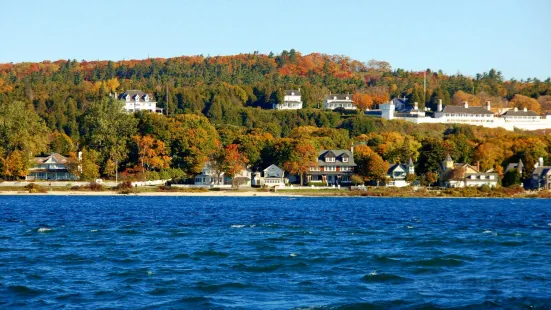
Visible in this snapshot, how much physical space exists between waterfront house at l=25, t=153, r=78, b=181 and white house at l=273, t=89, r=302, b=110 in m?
63.9

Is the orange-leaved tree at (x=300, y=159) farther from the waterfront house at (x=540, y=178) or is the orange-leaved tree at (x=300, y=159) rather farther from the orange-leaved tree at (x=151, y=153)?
the waterfront house at (x=540, y=178)

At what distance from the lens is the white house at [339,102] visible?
15950 cm

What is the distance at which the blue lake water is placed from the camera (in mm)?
23281

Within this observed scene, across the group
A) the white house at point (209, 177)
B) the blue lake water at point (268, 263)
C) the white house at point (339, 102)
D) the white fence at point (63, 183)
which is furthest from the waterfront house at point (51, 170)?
the white house at point (339, 102)

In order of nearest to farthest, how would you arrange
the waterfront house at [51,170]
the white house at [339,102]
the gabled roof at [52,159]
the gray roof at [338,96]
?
the waterfront house at [51,170], the gabled roof at [52,159], the white house at [339,102], the gray roof at [338,96]

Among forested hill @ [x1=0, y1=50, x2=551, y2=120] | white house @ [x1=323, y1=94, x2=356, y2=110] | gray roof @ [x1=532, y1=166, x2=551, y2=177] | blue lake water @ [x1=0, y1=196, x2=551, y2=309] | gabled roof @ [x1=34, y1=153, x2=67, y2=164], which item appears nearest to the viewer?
blue lake water @ [x1=0, y1=196, x2=551, y2=309]

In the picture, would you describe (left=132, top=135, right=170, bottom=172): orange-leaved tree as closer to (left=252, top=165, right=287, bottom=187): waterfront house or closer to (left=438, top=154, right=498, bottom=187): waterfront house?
(left=252, top=165, right=287, bottom=187): waterfront house

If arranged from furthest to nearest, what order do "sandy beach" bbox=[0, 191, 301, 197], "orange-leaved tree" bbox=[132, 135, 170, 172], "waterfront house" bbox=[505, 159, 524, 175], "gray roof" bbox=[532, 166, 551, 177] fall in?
"waterfront house" bbox=[505, 159, 524, 175], "gray roof" bbox=[532, 166, 551, 177], "orange-leaved tree" bbox=[132, 135, 170, 172], "sandy beach" bbox=[0, 191, 301, 197]

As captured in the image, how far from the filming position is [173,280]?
26.1 metres

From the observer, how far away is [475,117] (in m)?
150

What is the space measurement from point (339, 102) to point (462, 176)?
204ft

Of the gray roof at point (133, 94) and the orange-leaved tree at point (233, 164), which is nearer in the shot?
the orange-leaved tree at point (233, 164)

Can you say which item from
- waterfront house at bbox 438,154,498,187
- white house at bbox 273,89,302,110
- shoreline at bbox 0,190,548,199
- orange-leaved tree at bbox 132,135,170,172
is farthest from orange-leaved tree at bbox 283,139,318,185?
white house at bbox 273,89,302,110

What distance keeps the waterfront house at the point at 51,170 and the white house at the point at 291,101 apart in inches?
2514
